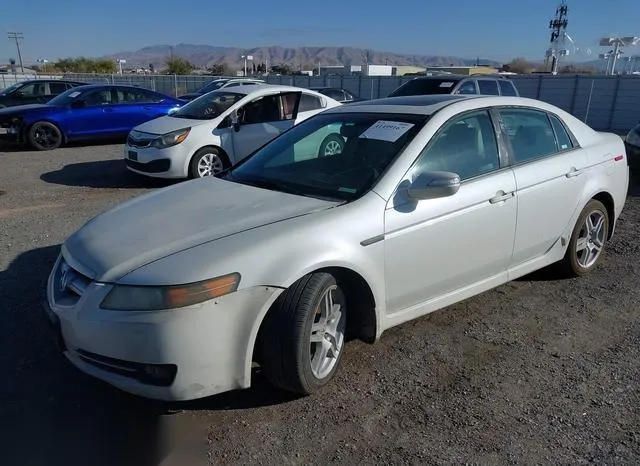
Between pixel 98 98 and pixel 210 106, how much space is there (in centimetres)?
528

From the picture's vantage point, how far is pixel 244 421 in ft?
9.00

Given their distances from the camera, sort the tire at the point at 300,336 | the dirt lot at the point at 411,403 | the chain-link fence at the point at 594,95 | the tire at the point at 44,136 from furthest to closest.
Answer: the chain-link fence at the point at 594,95
the tire at the point at 44,136
the tire at the point at 300,336
the dirt lot at the point at 411,403

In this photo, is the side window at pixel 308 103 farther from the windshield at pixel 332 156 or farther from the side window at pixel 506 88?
the side window at pixel 506 88

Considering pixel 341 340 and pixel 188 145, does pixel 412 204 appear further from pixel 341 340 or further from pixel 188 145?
pixel 188 145

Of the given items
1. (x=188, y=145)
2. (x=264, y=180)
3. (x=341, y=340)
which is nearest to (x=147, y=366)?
(x=341, y=340)

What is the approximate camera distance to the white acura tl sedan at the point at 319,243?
2484mm

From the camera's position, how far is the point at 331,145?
149 inches

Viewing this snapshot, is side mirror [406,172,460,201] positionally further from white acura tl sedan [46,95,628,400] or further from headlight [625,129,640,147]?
headlight [625,129,640,147]

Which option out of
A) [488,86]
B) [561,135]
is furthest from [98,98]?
[561,135]

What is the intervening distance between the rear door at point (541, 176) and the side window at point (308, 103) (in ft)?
17.5

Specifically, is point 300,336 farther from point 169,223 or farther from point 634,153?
point 634,153

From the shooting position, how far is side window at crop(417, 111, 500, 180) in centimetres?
337

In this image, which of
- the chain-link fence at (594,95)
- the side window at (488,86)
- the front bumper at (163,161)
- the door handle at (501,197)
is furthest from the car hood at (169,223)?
the chain-link fence at (594,95)

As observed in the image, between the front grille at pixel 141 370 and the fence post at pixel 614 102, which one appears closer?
the front grille at pixel 141 370
